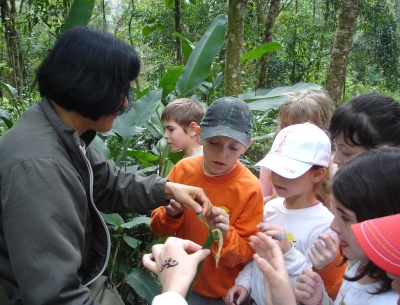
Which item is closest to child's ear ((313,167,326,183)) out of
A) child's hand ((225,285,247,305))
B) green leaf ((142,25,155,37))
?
child's hand ((225,285,247,305))

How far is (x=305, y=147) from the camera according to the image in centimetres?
192

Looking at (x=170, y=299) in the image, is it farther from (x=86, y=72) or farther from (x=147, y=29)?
(x=147, y=29)

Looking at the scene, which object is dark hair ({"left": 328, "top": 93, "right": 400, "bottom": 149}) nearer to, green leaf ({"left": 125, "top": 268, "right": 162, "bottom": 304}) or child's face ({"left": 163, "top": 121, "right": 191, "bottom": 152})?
child's face ({"left": 163, "top": 121, "right": 191, "bottom": 152})

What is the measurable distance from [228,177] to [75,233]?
2.89 ft

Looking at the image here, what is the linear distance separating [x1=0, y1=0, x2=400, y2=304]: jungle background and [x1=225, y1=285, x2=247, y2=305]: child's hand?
554 millimetres

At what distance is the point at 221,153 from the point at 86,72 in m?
0.76

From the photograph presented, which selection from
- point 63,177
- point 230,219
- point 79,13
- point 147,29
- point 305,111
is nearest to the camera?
point 63,177

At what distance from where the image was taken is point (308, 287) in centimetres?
150

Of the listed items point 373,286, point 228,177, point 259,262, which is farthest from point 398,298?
point 228,177

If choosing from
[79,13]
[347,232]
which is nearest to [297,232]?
[347,232]

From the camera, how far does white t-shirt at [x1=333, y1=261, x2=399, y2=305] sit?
129 cm

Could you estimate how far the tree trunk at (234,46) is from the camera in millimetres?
3867

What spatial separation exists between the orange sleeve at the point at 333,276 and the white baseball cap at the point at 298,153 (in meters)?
0.42

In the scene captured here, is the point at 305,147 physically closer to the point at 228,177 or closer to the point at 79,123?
the point at 228,177
